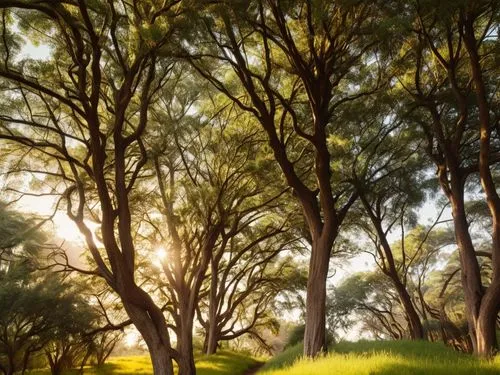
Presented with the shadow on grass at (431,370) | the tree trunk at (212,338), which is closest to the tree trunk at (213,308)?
the tree trunk at (212,338)

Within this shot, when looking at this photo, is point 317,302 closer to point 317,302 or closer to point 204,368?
point 317,302

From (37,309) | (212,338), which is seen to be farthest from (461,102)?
(37,309)

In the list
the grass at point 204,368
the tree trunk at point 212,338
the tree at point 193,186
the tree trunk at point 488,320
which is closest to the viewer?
the tree trunk at point 488,320

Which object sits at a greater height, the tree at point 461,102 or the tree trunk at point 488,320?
the tree at point 461,102

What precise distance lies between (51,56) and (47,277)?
13.3 metres

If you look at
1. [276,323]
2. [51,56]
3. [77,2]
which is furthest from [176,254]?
[276,323]

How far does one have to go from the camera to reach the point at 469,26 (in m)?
10.6

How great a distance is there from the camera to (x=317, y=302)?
35.1 ft

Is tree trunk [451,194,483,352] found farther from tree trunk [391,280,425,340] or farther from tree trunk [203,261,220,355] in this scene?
tree trunk [203,261,220,355]

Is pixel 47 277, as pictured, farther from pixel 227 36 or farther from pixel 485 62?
pixel 485 62

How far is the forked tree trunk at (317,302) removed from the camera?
10.5m

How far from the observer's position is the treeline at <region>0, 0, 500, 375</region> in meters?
10.1

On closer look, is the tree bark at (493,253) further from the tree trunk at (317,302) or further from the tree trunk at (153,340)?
the tree trunk at (153,340)

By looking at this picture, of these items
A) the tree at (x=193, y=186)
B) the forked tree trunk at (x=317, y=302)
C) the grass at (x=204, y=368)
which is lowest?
the grass at (x=204, y=368)
